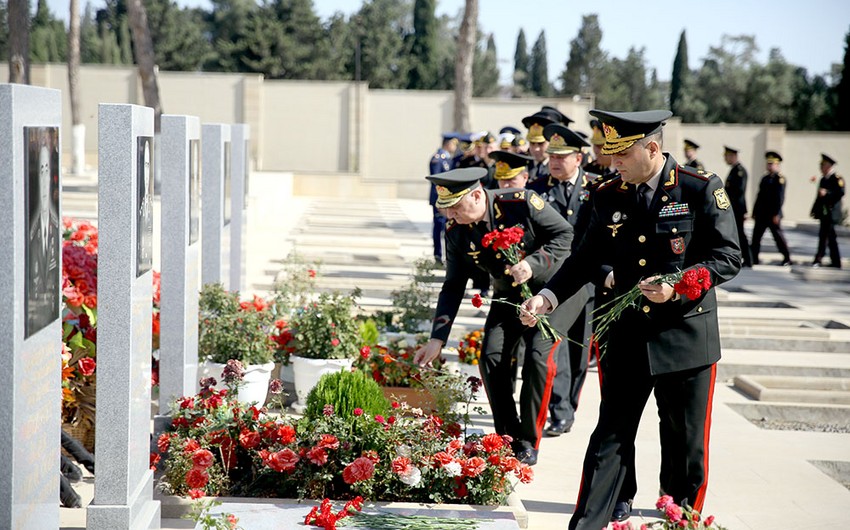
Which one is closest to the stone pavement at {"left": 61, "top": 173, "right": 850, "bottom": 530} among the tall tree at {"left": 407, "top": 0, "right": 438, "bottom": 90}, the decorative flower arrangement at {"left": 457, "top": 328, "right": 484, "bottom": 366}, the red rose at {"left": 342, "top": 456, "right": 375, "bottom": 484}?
the decorative flower arrangement at {"left": 457, "top": 328, "right": 484, "bottom": 366}

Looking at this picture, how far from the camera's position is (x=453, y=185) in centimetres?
570

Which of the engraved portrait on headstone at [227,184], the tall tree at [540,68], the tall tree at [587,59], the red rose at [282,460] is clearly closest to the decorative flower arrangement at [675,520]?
the red rose at [282,460]

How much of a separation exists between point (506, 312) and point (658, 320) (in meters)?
A: 1.69

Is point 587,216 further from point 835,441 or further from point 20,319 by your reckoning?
point 835,441

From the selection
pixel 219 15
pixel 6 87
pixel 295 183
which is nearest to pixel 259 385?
pixel 6 87

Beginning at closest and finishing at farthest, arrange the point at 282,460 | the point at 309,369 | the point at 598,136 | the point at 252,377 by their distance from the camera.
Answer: the point at 282,460
the point at 252,377
the point at 309,369
the point at 598,136

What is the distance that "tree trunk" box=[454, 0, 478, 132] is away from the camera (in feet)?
81.4

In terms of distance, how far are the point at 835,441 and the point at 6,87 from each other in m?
6.31

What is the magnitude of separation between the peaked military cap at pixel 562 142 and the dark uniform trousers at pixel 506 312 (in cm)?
116

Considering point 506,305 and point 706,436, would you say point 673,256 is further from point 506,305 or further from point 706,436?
point 506,305

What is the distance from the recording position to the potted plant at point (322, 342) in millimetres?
7301

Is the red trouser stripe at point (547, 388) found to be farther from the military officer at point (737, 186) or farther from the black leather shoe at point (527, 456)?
the military officer at point (737, 186)

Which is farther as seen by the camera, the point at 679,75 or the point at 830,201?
the point at 679,75

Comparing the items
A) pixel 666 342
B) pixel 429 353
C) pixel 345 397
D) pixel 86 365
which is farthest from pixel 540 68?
pixel 666 342
